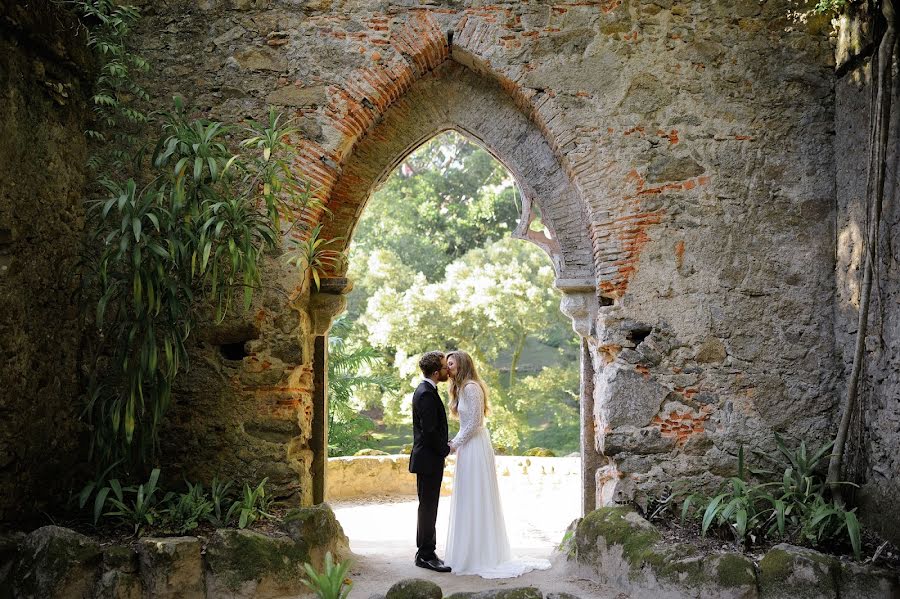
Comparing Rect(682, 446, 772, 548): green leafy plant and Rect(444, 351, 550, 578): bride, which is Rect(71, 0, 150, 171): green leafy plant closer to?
Rect(444, 351, 550, 578): bride

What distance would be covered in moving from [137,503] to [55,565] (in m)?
0.54

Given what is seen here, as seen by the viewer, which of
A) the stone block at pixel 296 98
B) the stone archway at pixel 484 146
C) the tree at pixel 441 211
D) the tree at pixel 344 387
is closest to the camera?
the stone block at pixel 296 98

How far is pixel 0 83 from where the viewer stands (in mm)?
3844

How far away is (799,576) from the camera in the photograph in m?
3.61

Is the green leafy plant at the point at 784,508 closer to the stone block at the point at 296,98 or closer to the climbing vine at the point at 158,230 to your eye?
the climbing vine at the point at 158,230

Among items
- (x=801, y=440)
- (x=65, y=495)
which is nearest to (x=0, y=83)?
(x=65, y=495)

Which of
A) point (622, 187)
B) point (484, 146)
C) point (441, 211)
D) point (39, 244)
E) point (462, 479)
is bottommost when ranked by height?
point (462, 479)

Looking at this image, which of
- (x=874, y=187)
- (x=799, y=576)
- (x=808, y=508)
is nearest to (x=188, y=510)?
(x=799, y=576)

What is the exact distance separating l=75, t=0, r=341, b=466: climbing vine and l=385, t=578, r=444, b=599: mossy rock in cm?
161

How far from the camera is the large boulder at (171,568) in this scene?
3816 mm

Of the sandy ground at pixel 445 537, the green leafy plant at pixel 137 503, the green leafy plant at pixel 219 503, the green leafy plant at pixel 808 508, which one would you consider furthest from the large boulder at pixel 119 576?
the green leafy plant at pixel 808 508

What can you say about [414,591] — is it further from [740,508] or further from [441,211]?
[441,211]

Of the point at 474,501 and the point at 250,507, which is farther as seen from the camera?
the point at 474,501

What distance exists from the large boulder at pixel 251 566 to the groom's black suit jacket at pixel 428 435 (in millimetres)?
964
